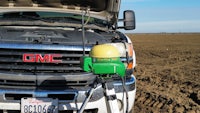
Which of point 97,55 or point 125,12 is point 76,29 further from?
point 97,55

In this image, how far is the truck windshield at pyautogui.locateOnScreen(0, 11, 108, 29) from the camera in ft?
20.0

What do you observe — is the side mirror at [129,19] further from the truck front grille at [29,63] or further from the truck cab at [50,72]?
the truck front grille at [29,63]

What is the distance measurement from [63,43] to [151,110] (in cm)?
359

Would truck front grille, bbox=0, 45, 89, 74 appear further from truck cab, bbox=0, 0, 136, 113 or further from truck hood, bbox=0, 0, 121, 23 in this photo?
truck hood, bbox=0, 0, 121, 23

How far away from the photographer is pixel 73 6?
7.04 m

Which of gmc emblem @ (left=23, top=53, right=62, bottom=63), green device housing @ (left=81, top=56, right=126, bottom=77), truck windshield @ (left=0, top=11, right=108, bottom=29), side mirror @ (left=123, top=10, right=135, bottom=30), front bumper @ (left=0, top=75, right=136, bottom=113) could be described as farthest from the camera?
side mirror @ (left=123, top=10, right=135, bottom=30)

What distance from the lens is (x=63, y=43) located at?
5203mm

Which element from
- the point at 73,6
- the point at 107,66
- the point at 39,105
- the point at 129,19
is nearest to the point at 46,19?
the point at 73,6

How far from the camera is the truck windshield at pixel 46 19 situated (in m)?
6.11

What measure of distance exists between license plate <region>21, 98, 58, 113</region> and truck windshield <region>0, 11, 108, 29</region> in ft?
5.03

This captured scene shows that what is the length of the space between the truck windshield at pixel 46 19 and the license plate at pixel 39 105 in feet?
5.03

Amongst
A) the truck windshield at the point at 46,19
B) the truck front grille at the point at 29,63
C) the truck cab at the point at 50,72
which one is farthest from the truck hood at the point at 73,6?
the truck front grille at the point at 29,63

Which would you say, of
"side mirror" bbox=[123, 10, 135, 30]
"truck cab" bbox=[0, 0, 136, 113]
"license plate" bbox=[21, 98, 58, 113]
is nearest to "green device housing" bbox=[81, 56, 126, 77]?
"truck cab" bbox=[0, 0, 136, 113]

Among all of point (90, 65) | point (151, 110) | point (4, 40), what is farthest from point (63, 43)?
point (151, 110)
